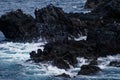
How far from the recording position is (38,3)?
97375 millimetres

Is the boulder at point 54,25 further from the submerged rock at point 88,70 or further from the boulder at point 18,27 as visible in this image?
the submerged rock at point 88,70

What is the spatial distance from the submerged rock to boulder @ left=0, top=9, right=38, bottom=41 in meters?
14.3

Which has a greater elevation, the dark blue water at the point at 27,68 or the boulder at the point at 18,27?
the boulder at the point at 18,27

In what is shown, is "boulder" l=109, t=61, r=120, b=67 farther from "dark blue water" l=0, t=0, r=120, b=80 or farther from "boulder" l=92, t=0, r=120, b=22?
"boulder" l=92, t=0, r=120, b=22

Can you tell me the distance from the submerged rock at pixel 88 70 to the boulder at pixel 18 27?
14315 millimetres

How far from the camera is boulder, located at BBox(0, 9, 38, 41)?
61.6 metres

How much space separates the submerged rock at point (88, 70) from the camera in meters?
47.5

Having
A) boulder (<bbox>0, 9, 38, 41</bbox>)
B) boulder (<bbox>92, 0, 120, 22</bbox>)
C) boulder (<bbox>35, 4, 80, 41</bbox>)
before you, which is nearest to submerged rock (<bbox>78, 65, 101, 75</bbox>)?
boulder (<bbox>35, 4, 80, 41</bbox>)

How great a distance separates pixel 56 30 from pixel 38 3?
1476 inches

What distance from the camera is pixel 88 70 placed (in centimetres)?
4775

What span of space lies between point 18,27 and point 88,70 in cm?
1674

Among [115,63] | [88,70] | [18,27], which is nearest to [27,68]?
[88,70]

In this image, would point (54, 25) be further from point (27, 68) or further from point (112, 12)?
point (27, 68)

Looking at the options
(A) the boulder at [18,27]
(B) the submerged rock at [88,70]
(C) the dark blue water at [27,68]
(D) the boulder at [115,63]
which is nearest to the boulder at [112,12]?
(A) the boulder at [18,27]
